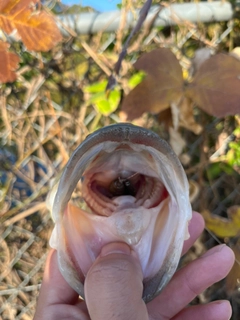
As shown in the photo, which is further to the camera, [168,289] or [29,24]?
[168,289]

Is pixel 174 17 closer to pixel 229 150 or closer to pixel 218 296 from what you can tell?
pixel 229 150

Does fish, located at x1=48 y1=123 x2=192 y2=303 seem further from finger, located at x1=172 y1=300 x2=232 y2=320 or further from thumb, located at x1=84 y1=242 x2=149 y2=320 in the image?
finger, located at x1=172 y1=300 x2=232 y2=320

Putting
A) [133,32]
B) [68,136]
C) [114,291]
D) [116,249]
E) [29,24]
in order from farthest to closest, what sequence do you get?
1. [68,136]
2. [133,32]
3. [29,24]
4. [116,249]
5. [114,291]

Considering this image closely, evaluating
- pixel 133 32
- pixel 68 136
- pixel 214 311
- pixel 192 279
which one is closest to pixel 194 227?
pixel 192 279

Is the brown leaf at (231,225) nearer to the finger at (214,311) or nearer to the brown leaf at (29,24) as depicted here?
the finger at (214,311)

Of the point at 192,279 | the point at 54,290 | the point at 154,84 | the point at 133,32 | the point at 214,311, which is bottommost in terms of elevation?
the point at 214,311

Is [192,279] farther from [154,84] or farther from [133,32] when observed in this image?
[133,32]

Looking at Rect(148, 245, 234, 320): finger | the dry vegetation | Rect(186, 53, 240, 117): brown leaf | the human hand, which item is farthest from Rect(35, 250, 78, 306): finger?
Rect(186, 53, 240, 117): brown leaf
